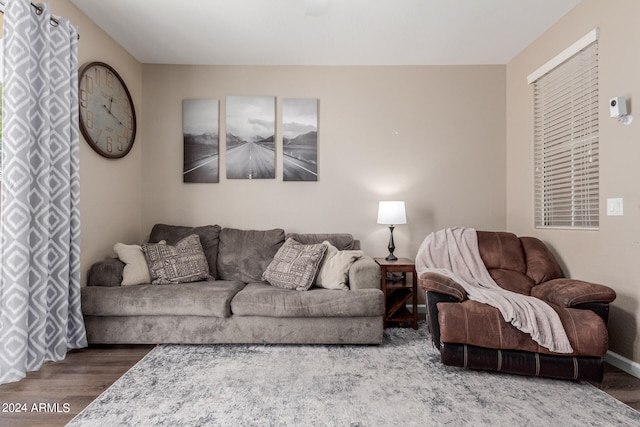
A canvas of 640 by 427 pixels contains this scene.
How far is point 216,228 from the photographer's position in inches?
145

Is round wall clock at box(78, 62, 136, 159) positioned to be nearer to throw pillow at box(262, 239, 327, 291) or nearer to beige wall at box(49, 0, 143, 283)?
beige wall at box(49, 0, 143, 283)

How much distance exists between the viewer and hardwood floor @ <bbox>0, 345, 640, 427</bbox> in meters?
1.88

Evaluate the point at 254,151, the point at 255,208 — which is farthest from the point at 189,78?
the point at 255,208

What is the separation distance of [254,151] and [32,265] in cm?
219

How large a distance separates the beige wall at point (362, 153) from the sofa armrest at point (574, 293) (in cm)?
142

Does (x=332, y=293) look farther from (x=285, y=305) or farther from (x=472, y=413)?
(x=472, y=413)

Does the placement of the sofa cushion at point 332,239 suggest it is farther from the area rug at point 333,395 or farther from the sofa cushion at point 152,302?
the area rug at point 333,395

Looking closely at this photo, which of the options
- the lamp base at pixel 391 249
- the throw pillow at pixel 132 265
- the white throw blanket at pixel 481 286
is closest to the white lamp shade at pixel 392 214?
the lamp base at pixel 391 249

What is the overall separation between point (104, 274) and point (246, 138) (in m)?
1.87

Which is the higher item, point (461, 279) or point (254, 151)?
point (254, 151)

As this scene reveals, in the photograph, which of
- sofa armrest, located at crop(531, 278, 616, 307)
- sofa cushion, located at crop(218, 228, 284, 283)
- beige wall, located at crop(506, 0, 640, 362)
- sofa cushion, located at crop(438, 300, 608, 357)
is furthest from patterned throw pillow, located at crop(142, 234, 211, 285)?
beige wall, located at crop(506, 0, 640, 362)

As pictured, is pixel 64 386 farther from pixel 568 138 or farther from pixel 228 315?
pixel 568 138

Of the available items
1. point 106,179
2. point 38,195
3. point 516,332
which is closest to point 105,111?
point 106,179

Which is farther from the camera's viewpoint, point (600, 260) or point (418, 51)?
point (418, 51)
